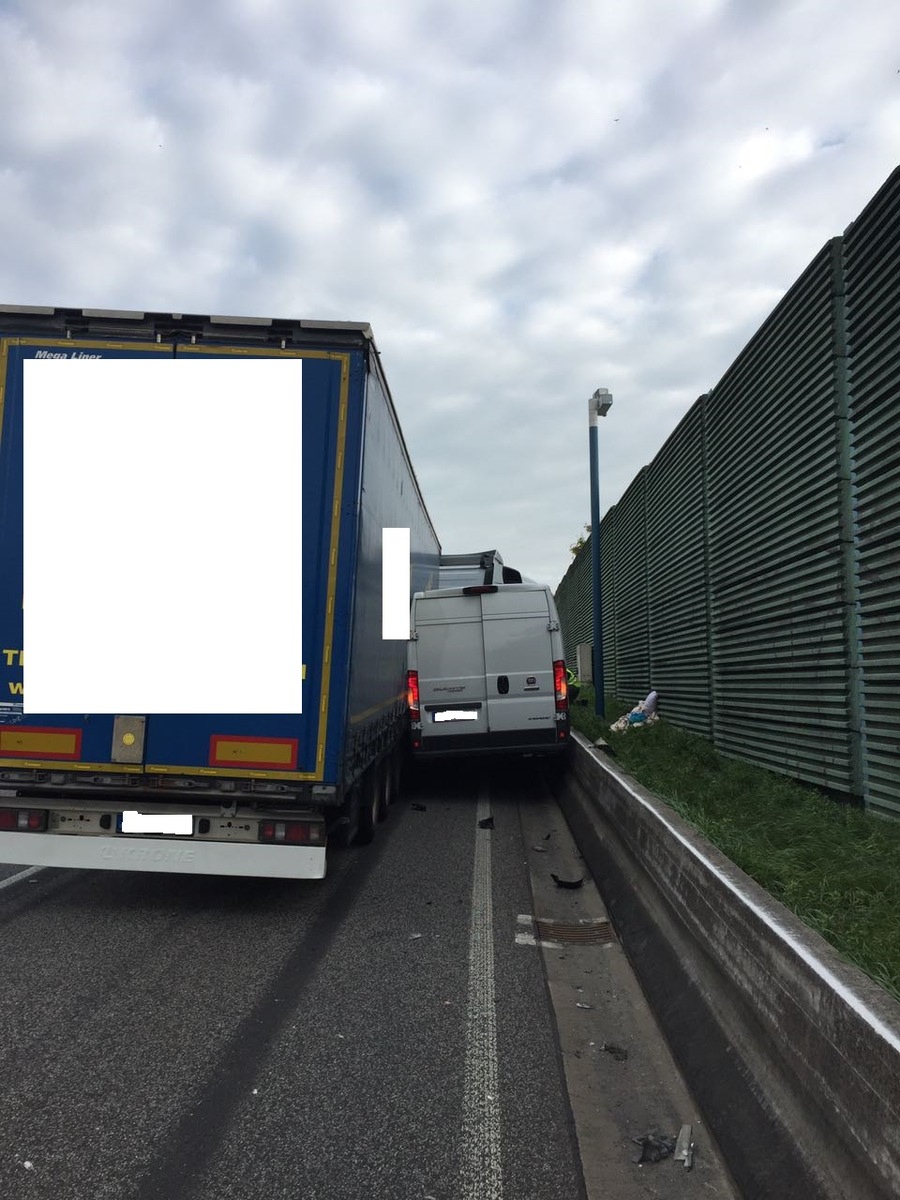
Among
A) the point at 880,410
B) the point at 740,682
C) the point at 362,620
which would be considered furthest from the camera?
the point at 740,682

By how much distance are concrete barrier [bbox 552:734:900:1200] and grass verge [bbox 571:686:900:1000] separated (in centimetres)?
33

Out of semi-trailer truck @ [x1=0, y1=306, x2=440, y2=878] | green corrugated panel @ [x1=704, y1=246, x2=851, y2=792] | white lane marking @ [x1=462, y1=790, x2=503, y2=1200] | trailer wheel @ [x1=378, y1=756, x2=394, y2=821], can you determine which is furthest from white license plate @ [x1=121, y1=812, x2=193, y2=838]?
green corrugated panel @ [x1=704, y1=246, x2=851, y2=792]

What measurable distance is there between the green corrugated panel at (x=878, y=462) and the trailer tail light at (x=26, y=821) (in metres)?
5.71

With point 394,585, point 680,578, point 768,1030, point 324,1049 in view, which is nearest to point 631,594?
point 680,578

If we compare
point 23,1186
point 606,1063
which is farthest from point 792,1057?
point 23,1186

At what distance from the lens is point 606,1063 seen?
12.4 ft

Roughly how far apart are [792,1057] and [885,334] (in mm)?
5002

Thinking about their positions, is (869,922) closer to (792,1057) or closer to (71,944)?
(792,1057)

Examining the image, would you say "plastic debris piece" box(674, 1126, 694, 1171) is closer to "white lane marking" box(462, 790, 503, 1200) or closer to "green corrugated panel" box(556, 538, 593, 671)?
"white lane marking" box(462, 790, 503, 1200)

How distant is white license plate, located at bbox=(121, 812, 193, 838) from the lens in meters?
5.60

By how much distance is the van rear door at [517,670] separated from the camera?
1096cm

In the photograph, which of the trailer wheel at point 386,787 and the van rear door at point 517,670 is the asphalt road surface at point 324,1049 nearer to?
the trailer wheel at point 386,787

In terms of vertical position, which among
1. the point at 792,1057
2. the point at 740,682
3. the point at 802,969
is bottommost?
the point at 792,1057

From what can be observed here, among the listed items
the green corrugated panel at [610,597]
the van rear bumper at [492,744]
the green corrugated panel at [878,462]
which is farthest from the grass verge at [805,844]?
the green corrugated panel at [610,597]
